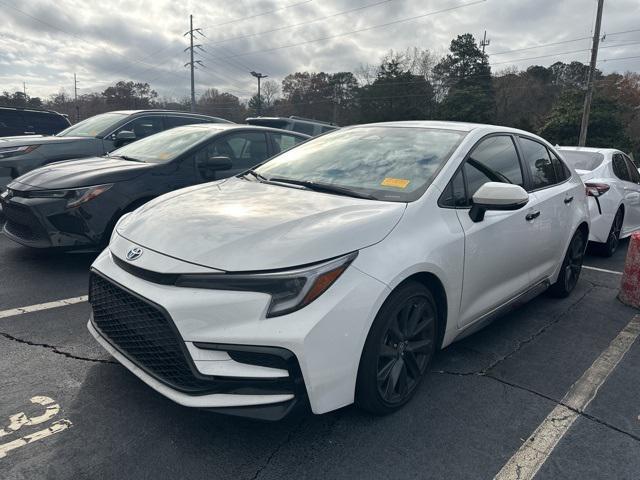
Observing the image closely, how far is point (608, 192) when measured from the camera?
615 centimetres

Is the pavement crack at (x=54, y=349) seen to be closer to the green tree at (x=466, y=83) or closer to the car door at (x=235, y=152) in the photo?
the car door at (x=235, y=152)

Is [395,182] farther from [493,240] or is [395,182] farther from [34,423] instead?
[34,423]

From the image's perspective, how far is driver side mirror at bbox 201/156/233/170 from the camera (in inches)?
192

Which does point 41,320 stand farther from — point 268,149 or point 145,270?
point 268,149

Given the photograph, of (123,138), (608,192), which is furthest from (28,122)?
(608,192)

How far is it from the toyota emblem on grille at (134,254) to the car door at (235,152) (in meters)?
2.79

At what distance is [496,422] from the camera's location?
8.18ft

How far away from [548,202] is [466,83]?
5240cm

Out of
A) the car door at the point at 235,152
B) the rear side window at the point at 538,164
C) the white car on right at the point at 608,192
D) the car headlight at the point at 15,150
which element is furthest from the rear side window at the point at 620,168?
the car headlight at the point at 15,150

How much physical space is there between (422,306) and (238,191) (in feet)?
4.65

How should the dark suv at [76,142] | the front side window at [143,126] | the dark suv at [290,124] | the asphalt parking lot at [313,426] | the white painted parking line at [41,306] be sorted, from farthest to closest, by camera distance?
the dark suv at [290,124], the front side window at [143,126], the dark suv at [76,142], the white painted parking line at [41,306], the asphalt parking lot at [313,426]

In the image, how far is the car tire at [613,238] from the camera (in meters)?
6.36

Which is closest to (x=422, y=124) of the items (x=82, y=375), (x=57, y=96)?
(x=82, y=375)

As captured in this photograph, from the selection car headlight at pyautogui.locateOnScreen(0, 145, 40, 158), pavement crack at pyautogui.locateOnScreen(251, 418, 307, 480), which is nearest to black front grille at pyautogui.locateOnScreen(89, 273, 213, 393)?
pavement crack at pyautogui.locateOnScreen(251, 418, 307, 480)
